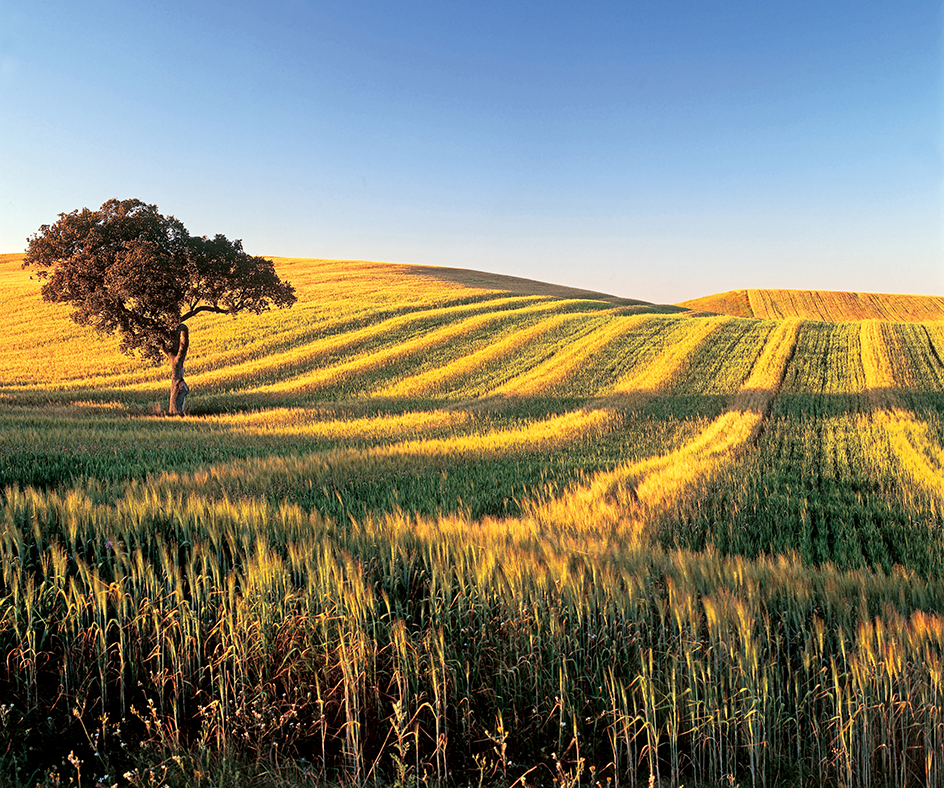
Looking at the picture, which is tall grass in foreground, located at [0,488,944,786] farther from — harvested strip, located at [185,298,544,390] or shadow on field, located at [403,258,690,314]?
shadow on field, located at [403,258,690,314]

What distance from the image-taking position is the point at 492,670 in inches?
123

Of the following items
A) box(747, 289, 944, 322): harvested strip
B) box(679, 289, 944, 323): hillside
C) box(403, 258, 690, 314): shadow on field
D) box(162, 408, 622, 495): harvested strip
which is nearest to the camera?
box(162, 408, 622, 495): harvested strip

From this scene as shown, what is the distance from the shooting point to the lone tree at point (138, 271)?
63.3ft

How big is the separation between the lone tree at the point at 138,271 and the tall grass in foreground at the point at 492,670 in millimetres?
18155

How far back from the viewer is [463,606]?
11.5 feet

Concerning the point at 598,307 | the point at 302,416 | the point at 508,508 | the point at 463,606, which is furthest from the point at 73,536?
the point at 598,307

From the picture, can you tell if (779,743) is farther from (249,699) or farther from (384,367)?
(384,367)

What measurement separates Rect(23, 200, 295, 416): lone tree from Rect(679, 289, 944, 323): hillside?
59.1 metres

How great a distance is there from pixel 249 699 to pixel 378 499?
562 centimetres

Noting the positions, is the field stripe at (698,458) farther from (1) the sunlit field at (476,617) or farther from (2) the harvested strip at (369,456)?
(2) the harvested strip at (369,456)

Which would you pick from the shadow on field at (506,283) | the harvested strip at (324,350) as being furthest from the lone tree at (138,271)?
the shadow on field at (506,283)

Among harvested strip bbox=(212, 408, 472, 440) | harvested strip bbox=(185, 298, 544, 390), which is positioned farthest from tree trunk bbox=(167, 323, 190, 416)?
harvested strip bbox=(185, 298, 544, 390)

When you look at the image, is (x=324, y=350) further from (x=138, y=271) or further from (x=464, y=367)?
(x=138, y=271)

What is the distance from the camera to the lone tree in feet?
63.3
